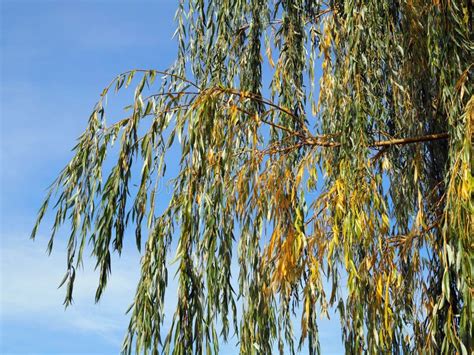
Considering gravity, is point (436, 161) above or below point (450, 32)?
below

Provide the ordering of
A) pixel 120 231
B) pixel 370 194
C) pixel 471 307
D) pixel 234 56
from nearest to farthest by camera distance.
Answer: pixel 471 307 < pixel 120 231 < pixel 370 194 < pixel 234 56

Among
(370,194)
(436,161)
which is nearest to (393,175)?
(436,161)

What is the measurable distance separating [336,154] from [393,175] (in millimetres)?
315

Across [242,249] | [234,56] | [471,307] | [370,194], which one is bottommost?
[471,307]

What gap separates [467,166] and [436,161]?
0.87 m

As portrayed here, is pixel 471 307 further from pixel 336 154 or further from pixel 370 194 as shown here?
pixel 336 154

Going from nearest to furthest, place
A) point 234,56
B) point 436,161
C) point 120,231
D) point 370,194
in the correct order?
point 120,231 < point 370,194 < point 436,161 < point 234,56

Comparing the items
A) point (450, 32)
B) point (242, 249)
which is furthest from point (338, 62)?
point (242, 249)

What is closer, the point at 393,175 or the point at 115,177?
the point at 115,177

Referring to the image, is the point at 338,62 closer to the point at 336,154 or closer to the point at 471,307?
the point at 336,154

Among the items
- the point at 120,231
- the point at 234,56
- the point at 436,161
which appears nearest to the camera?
the point at 120,231

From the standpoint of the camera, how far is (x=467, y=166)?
315 centimetres

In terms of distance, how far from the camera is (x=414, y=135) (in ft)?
13.2

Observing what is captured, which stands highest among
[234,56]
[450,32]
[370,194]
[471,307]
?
[234,56]
